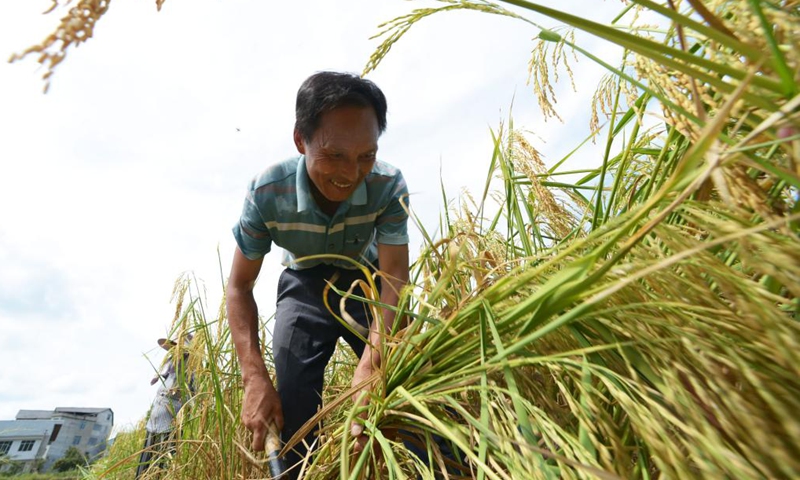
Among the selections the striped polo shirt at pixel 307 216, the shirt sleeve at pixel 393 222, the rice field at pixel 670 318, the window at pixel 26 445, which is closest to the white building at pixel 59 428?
the window at pixel 26 445

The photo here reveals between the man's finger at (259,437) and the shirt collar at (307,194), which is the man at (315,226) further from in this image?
the man's finger at (259,437)

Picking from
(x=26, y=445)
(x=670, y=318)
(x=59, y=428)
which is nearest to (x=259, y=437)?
(x=670, y=318)

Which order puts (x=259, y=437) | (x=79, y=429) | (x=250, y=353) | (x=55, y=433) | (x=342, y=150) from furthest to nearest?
(x=79, y=429) < (x=55, y=433) < (x=250, y=353) < (x=342, y=150) < (x=259, y=437)

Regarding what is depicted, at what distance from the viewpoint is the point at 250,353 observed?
1.92 m

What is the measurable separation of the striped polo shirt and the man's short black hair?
0.66ft

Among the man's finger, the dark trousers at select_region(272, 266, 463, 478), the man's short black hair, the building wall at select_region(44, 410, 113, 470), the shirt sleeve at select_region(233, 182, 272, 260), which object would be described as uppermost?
the man's short black hair

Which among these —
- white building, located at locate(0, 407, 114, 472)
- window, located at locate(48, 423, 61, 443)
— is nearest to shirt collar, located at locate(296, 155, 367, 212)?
white building, located at locate(0, 407, 114, 472)

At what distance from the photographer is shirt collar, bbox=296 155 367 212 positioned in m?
2.05

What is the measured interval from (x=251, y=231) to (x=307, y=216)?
247 millimetres

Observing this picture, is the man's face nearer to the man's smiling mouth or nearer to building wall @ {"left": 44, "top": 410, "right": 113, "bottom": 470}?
the man's smiling mouth

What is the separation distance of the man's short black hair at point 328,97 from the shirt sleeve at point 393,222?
0.35 meters

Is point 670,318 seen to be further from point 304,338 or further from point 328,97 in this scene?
point 304,338

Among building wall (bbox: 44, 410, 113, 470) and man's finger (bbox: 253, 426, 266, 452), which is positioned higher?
man's finger (bbox: 253, 426, 266, 452)

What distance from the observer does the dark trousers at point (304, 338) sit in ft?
6.35
